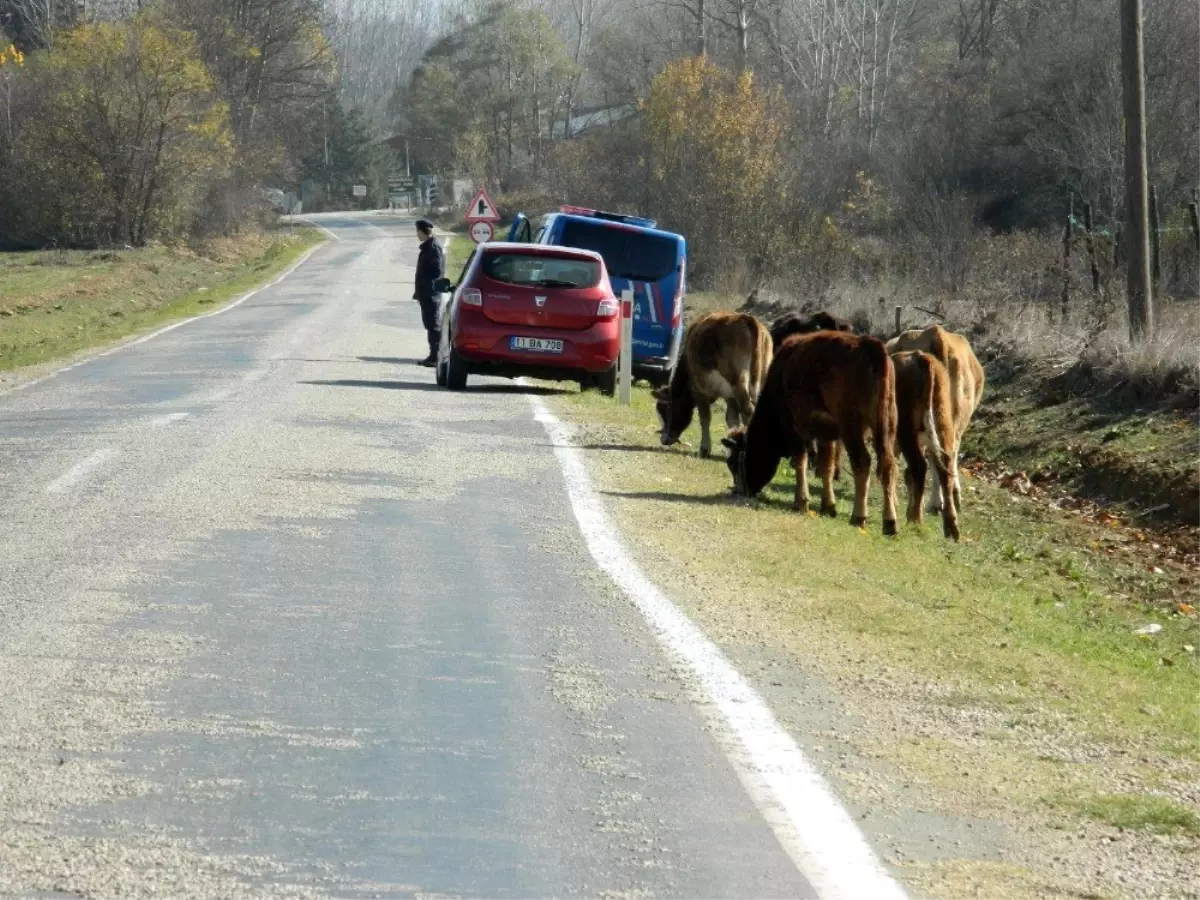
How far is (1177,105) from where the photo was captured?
44.4m

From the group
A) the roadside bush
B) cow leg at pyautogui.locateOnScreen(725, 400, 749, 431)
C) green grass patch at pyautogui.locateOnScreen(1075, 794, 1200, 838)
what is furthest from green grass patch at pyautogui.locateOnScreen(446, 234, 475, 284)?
green grass patch at pyautogui.locateOnScreen(1075, 794, 1200, 838)

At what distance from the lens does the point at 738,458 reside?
1381cm

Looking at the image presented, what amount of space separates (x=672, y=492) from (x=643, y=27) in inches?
3641

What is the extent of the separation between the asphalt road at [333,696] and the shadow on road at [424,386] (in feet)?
20.3

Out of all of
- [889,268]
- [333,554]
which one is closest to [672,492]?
[333,554]

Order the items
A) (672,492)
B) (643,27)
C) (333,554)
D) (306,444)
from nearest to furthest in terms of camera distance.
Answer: (333,554) < (672,492) < (306,444) < (643,27)

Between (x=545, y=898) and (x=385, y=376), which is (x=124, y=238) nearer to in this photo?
(x=385, y=376)

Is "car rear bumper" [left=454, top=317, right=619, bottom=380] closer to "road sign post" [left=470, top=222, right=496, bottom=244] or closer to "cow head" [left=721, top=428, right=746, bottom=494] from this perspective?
"cow head" [left=721, top=428, right=746, bottom=494]

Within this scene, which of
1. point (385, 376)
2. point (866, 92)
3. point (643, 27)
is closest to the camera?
point (385, 376)

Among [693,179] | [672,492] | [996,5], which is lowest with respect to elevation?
[672,492]

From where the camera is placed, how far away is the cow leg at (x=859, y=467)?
12.7 metres

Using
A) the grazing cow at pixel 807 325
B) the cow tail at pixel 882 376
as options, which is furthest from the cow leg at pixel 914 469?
the grazing cow at pixel 807 325

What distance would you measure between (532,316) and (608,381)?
148 cm

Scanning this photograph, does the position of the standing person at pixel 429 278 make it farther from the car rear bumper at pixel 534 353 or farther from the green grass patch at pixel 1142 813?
the green grass patch at pixel 1142 813
